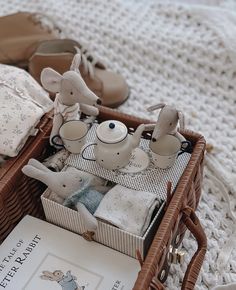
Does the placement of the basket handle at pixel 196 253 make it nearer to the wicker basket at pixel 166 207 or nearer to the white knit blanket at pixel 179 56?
the wicker basket at pixel 166 207

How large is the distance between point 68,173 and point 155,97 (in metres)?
0.43

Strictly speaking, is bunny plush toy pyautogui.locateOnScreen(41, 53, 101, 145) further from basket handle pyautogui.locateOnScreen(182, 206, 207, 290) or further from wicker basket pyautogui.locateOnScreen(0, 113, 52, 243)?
basket handle pyautogui.locateOnScreen(182, 206, 207, 290)

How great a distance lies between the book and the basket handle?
0.28ft

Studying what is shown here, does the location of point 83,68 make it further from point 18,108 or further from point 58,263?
point 58,263

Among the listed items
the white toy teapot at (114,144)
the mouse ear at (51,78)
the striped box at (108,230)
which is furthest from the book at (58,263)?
the mouse ear at (51,78)

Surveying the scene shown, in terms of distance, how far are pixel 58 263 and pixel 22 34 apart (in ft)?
2.24

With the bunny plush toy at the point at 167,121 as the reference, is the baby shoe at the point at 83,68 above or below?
below

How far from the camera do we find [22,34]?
1.25 meters

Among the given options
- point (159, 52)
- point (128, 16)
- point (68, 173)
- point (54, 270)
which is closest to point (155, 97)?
point (159, 52)

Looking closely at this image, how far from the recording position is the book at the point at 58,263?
76 centimetres

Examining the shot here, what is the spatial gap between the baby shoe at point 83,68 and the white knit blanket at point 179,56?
0.13 ft

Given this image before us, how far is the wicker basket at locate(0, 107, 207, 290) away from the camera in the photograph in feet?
2.34

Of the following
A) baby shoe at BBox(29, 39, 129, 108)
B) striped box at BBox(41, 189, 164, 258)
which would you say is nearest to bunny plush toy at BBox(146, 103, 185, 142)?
striped box at BBox(41, 189, 164, 258)

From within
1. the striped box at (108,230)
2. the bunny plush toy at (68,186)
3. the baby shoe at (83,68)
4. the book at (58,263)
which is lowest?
the book at (58,263)
